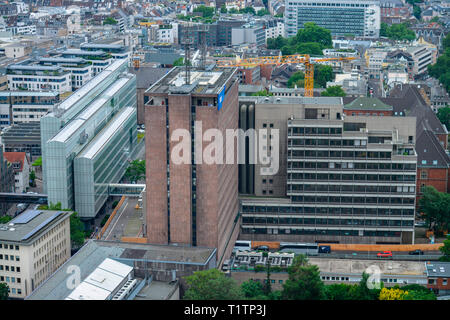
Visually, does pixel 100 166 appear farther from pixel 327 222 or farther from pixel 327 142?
pixel 327 142

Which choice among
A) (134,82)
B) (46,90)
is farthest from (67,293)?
(46,90)

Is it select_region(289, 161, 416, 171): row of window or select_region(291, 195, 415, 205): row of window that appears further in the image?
select_region(291, 195, 415, 205): row of window

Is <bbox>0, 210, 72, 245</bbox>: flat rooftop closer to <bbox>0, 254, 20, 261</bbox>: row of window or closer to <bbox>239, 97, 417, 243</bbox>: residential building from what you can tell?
<bbox>0, 254, 20, 261</bbox>: row of window

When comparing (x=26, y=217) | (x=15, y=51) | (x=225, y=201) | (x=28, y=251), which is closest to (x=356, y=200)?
(x=225, y=201)

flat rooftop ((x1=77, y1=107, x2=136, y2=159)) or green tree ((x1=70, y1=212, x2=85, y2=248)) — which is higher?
flat rooftop ((x1=77, y1=107, x2=136, y2=159))

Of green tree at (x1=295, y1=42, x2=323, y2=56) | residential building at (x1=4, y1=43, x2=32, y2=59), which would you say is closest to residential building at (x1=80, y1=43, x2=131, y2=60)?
residential building at (x1=4, y1=43, x2=32, y2=59)
